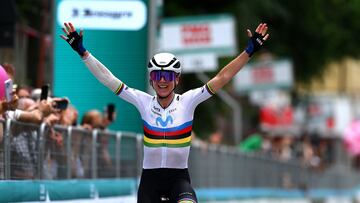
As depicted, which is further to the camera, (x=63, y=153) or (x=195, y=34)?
(x=195, y=34)

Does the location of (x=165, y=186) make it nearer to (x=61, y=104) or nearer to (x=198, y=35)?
(x=61, y=104)

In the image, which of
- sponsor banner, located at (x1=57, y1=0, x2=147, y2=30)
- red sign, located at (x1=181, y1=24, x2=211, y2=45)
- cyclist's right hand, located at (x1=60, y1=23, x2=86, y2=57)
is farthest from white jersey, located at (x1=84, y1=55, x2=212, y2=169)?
red sign, located at (x1=181, y1=24, x2=211, y2=45)

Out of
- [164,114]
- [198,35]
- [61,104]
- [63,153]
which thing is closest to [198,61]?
[198,35]

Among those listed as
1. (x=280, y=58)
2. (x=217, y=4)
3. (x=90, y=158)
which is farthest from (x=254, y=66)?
(x=90, y=158)

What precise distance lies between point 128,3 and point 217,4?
12.3 meters

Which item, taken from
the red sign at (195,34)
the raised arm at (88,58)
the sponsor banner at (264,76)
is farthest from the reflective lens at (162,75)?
the sponsor banner at (264,76)

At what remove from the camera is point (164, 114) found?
12570 millimetres

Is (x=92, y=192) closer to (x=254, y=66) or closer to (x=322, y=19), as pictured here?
(x=254, y=66)

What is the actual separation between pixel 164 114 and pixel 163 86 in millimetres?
308

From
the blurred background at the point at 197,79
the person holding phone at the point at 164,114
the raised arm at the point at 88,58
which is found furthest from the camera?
the blurred background at the point at 197,79

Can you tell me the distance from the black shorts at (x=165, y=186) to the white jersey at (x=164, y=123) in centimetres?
7

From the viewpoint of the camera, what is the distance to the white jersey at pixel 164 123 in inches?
490

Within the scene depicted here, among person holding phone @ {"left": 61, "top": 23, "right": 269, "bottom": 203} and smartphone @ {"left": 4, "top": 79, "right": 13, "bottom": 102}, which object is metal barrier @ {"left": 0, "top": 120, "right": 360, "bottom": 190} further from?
person holding phone @ {"left": 61, "top": 23, "right": 269, "bottom": 203}

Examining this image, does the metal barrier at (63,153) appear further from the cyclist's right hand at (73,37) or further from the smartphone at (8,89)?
the cyclist's right hand at (73,37)
